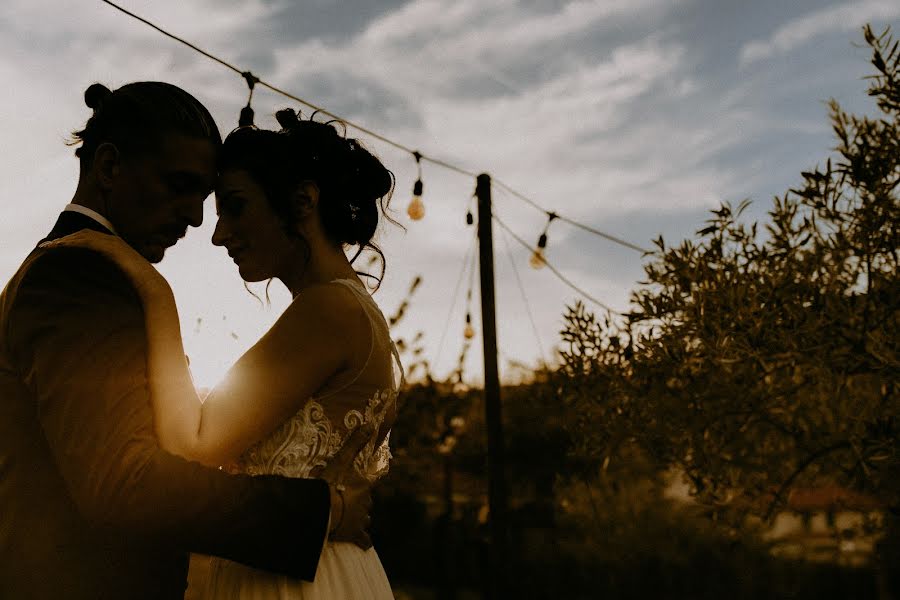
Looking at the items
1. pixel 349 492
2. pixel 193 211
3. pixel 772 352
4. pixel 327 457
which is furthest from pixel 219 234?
pixel 772 352

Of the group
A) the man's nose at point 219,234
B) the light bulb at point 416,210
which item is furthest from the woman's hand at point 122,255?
the light bulb at point 416,210

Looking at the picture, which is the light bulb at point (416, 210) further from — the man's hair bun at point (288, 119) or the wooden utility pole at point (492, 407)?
the man's hair bun at point (288, 119)

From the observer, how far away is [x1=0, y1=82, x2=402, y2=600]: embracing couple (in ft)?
6.07

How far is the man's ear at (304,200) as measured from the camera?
2691mm

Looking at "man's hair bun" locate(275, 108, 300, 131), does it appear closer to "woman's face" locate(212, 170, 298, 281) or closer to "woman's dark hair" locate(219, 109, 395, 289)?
"woman's dark hair" locate(219, 109, 395, 289)

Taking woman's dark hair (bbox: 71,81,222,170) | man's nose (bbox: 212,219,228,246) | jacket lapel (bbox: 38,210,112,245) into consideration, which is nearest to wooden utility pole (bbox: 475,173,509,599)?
man's nose (bbox: 212,219,228,246)

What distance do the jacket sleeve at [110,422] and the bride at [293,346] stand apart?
0.10 meters

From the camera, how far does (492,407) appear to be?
35.2 ft

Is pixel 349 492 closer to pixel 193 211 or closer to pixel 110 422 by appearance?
pixel 110 422

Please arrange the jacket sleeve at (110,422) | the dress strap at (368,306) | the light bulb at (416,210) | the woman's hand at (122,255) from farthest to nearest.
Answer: the light bulb at (416,210) → the dress strap at (368,306) → the woman's hand at (122,255) → the jacket sleeve at (110,422)

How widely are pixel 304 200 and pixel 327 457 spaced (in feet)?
2.91

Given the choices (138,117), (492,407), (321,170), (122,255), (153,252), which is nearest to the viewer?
(122,255)

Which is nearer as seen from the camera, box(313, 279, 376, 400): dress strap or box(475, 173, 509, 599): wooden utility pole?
box(313, 279, 376, 400): dress strap

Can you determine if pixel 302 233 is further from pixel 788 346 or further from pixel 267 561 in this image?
pixel 788 346
